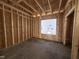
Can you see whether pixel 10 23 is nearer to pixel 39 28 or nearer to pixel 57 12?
pixel 39 28

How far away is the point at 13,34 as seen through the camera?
400 cm

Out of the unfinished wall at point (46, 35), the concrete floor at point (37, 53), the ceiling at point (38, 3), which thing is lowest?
the concrete floor at point (37, 53)

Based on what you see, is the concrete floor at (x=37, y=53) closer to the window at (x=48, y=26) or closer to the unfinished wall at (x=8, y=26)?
the unfinished wall at (x=8, y=26)

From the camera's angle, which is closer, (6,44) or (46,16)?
(6,44)

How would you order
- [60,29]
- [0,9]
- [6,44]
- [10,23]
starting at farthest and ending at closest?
[60,29]
[10,23]
[6,44]
[0,9]

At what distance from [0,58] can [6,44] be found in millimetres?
1149

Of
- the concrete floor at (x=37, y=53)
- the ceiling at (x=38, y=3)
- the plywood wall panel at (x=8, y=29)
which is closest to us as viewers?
the concrete floor at (x=37, y=53)

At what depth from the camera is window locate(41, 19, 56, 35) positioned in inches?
210

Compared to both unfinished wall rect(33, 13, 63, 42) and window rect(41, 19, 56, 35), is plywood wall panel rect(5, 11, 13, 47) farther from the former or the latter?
window rect(41, 19, 56, 35)

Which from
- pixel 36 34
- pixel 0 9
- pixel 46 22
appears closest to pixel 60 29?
pixel 46 22

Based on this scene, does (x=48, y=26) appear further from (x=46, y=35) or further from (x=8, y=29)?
(x=8, y=29)

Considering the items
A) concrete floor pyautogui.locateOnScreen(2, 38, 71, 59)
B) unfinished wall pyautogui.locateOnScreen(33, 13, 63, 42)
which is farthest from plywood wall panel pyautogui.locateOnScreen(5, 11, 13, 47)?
unfinished wall pyautogui.locateOnScreen(33, 13, 63, 42)

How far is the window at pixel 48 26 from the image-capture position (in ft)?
17.5

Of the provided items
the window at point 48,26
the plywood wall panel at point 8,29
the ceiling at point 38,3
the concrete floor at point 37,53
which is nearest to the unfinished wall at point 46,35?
the window at point 48,26
